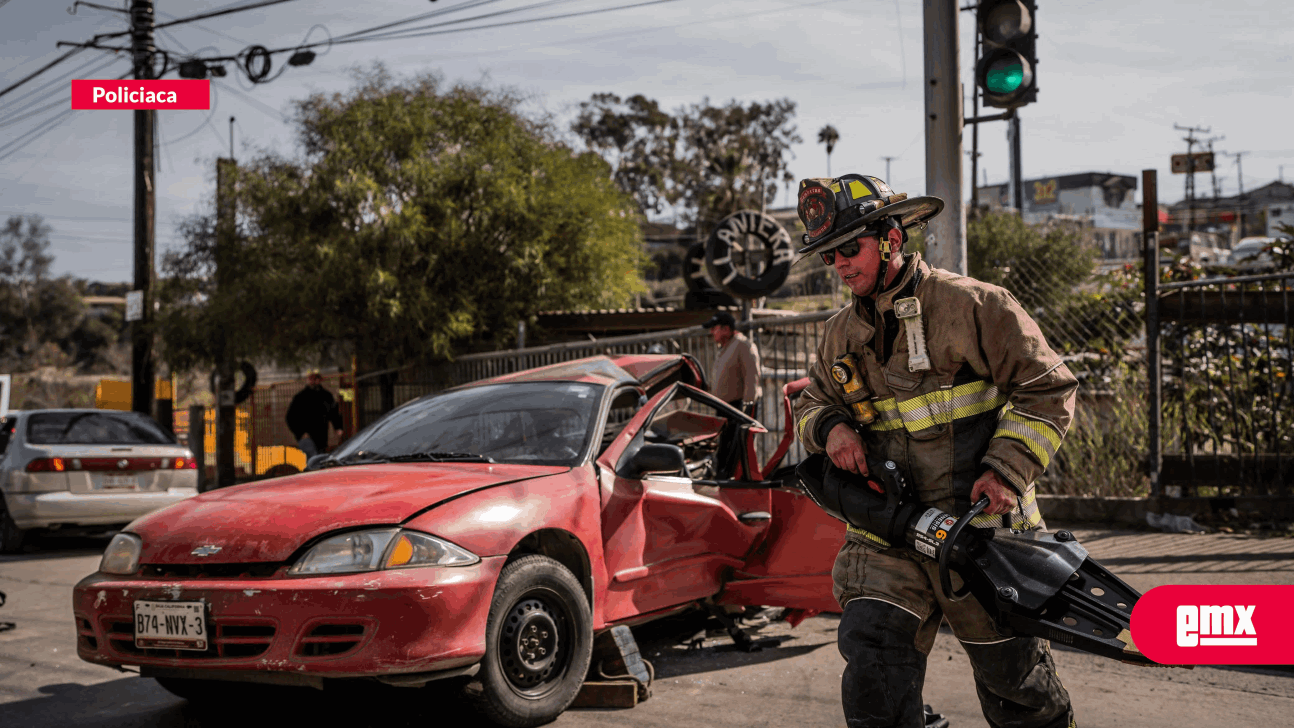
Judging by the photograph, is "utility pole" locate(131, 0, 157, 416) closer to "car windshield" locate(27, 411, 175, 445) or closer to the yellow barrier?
the yellow barrier

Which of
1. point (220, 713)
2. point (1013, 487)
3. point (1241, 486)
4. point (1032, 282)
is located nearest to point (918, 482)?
point (1013, 487)

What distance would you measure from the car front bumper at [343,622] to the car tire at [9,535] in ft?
25.2

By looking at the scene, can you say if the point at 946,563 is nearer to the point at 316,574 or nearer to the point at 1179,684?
the point at 316,574

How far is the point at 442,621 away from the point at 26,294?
48.5 m

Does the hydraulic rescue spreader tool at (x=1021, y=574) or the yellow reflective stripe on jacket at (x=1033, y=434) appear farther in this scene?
the yellow reflective stripe on jacket at (x=1033, y=434)

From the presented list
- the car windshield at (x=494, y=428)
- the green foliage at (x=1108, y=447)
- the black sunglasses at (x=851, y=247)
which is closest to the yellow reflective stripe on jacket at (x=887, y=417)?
the black sunglasses at (x=851, y=247)

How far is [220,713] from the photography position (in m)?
4.34

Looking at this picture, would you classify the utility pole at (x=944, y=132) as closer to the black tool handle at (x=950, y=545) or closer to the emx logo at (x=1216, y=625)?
the emx logo at (x=1216, y=625)

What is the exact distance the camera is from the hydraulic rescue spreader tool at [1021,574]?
8.53 feet

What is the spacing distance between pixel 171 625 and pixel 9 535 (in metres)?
7.83

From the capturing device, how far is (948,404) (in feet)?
9.57

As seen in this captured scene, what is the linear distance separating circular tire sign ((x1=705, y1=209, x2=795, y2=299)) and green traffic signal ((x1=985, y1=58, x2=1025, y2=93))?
460 centimetres

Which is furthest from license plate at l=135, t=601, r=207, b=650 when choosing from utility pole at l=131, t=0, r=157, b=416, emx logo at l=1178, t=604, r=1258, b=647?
utility pole at l=131, t=0, r=157, b=416

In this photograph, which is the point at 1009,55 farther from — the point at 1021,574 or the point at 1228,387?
the point at 1021,574
